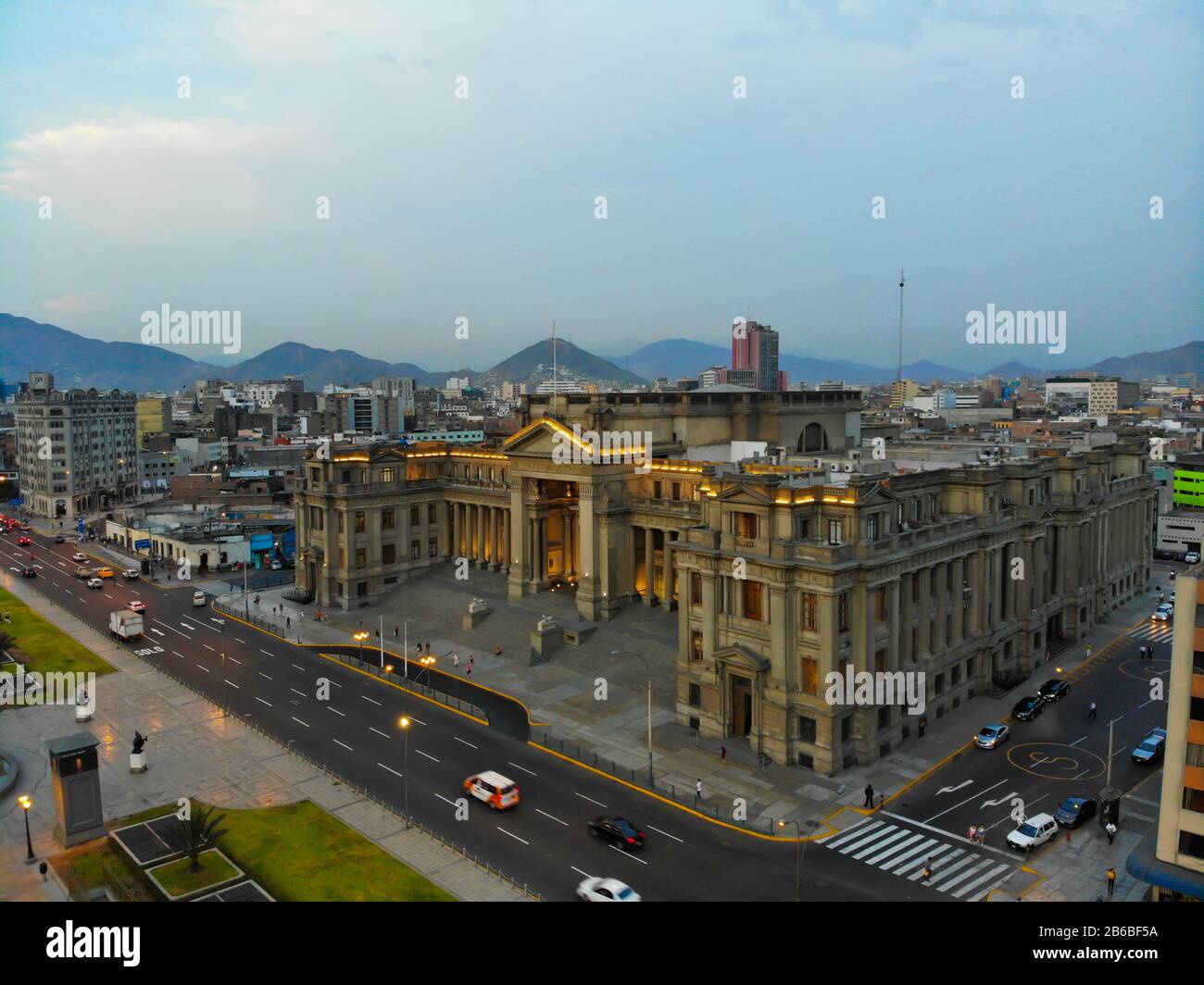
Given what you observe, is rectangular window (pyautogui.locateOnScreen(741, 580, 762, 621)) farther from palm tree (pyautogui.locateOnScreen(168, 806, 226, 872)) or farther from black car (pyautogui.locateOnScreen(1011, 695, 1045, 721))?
palm tree (pyautogui.locateOnScreen(168, 806, 226, 872))

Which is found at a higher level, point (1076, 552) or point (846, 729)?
point (1076, 552)

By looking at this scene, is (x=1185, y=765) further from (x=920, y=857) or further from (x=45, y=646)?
(x=45, y=646)

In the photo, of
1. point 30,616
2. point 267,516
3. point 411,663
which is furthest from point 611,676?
point 267,516

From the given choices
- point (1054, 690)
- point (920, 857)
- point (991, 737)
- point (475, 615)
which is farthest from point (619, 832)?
point (475, 615)

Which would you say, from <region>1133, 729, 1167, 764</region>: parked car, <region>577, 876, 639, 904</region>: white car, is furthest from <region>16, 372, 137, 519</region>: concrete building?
<region>1133, 729, 1167, 764</region>: parked car

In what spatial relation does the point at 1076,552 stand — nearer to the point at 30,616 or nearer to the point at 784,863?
the point at 784,863
